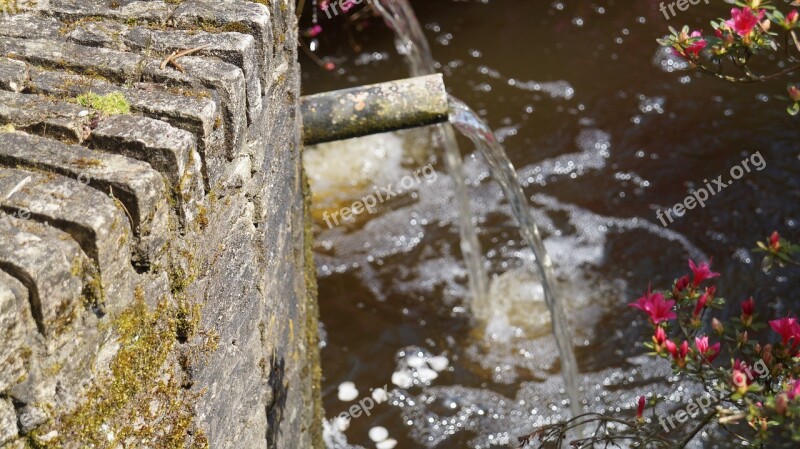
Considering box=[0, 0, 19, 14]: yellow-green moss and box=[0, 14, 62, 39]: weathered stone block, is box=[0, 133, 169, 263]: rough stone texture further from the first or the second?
box=[0, 0, 19, 14]: yellow-green moss

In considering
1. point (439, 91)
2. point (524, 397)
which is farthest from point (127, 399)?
point (524, 397)

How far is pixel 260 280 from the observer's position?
7.47 ft

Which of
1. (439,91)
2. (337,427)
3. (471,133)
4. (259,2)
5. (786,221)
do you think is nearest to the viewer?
(259,2)

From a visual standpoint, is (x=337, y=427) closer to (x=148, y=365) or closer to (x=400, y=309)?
(x=400, y=309)

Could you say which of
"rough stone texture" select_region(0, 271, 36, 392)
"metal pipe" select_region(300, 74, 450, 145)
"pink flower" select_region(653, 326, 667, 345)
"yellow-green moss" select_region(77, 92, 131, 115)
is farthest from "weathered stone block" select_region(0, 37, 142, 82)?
"pink flower" select_region(653, 326, 667, 345)

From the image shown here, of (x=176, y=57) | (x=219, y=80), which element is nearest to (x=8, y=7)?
(x=176, y=57)

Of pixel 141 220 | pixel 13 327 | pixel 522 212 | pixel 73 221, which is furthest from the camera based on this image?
pixel 522 212

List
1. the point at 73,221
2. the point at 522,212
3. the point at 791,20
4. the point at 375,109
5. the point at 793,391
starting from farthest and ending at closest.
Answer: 1. the point at 522,212
2. the point at 375,109
3. the point at 791,20
4. the point at 793,391
5. the point at 73,221

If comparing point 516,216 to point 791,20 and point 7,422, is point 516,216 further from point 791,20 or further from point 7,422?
point 7,422

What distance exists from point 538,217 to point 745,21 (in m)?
2.87

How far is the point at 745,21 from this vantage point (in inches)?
85.6

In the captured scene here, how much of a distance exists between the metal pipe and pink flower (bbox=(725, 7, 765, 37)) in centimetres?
97

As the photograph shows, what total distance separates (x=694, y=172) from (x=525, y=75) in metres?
1.60

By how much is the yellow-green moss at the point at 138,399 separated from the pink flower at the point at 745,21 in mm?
1567
